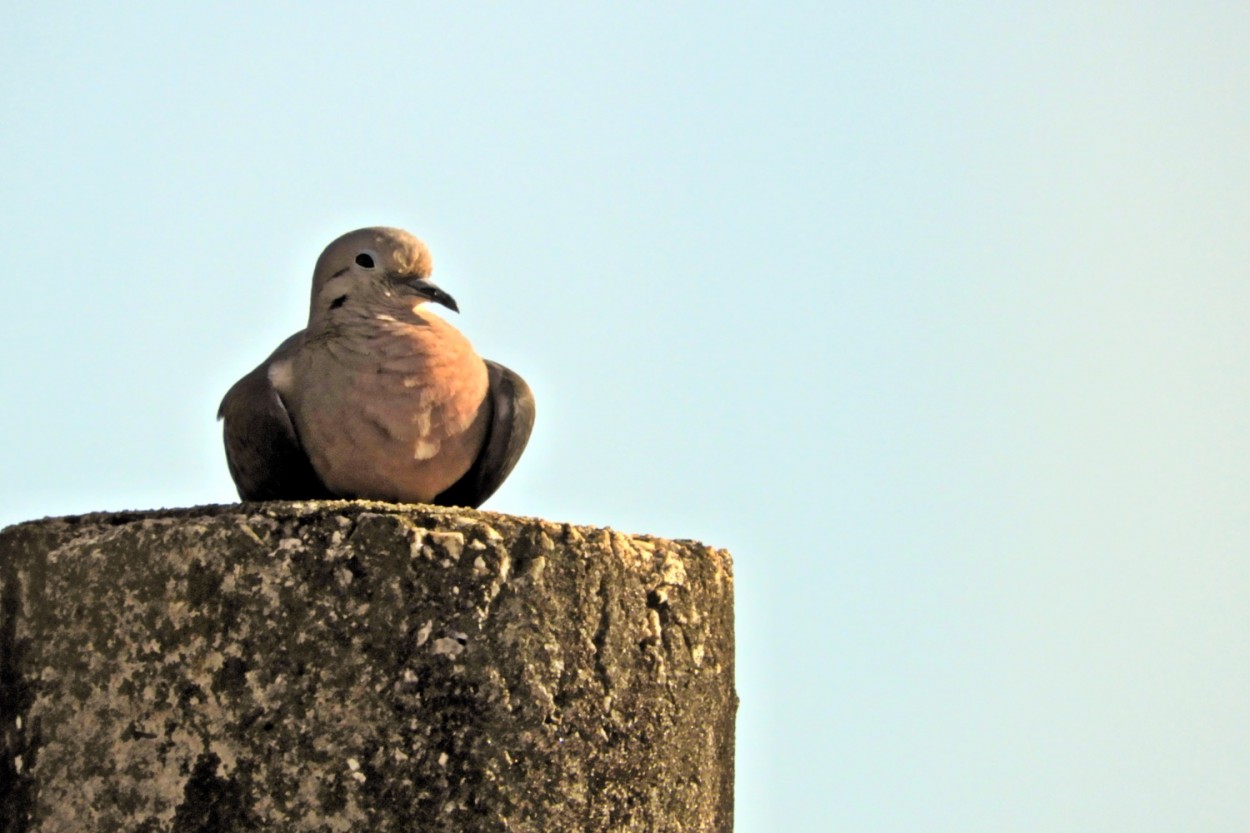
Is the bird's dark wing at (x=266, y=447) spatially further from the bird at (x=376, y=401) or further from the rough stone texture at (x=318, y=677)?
the rough stone texture at (x=318, y=677)

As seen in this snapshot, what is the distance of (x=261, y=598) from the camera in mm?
3744

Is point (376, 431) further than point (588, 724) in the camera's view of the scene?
Yes

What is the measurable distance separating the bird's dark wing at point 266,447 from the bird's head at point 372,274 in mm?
372

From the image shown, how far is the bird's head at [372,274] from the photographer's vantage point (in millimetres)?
5355

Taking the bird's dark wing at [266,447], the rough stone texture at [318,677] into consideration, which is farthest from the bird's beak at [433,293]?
the rough stone texture at [318,677]

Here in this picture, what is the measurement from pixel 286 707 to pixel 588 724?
0.74 metres

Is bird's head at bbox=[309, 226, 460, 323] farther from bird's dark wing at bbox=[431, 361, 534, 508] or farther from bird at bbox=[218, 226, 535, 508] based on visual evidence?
bird's dark wing at bbox=[431, 361, 534, 508]

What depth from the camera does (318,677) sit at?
371 centimetres

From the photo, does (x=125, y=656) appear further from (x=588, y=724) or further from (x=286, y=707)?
(x=588, y=724)

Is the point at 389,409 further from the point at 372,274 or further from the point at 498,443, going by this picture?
the point at 372,274

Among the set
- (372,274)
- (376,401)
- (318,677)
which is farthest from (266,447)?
(318,677)

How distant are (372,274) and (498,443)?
2.41ft

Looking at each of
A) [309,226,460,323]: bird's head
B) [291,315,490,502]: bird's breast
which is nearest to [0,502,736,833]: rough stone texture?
[291,315,490,502]: bird's breast

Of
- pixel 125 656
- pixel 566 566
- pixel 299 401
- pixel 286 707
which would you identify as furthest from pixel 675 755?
pixel 299 401
